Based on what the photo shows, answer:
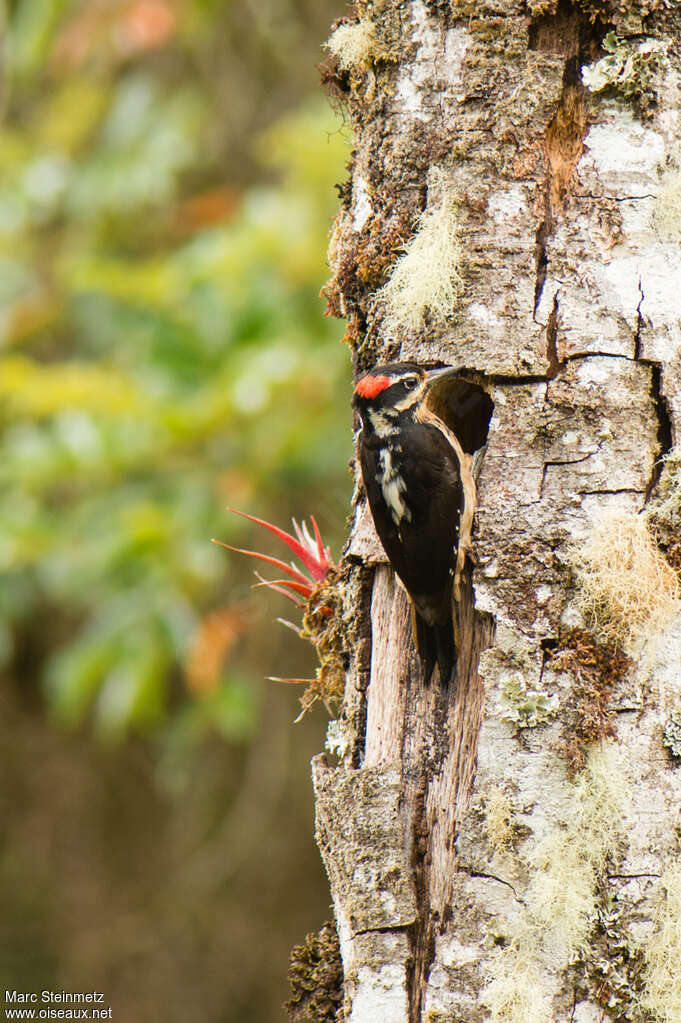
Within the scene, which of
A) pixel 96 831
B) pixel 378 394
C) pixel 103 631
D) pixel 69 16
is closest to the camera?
pixel 378 394

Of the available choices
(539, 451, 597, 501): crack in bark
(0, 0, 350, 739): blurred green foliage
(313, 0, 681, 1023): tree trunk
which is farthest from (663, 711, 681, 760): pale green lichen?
(0, 0, 350, 739): blurred green foliage

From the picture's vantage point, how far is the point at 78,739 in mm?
8188

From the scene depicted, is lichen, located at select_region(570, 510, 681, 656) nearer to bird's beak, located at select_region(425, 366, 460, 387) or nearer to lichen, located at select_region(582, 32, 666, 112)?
bird's beak, located at select_region(425, 366, 460, 387)

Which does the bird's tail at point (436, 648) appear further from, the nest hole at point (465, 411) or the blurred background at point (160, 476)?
the blurred background at point (160, 476)

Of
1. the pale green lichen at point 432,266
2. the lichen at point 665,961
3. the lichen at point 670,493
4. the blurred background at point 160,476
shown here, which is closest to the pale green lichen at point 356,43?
the blurred background at point 160,476

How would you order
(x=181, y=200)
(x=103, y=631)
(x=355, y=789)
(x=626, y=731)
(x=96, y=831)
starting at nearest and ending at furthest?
(x=626, y=731) < (x=355, y=789) < (x=103, y=631) < (x=181, y=200) < (x=96, y=831)

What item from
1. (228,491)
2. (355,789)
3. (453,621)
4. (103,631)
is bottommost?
(355,789)

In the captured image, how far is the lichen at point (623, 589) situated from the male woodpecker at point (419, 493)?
296 mm

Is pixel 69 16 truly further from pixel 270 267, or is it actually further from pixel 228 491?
pixel 228 491

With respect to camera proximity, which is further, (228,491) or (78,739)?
(78,739)

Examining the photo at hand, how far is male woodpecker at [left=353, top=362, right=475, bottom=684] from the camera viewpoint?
2430mm

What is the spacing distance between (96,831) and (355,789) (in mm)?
6297

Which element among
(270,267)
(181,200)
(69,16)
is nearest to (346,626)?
(270,267)

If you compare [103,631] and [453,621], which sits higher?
[103,631]
